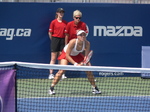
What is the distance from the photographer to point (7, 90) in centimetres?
540

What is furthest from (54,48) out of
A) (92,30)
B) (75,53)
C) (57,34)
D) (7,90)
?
(7,90)

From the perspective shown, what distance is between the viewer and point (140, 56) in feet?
36.6

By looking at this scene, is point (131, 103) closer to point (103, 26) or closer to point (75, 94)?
point (75, 94)

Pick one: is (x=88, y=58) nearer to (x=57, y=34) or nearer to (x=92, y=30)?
(x=57, y=34)

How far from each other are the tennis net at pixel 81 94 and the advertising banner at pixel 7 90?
0.47ft

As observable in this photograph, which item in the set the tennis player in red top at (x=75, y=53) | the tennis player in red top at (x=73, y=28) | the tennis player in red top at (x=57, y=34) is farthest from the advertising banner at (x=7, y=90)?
the tennis player in red top at (x=57, y=34)

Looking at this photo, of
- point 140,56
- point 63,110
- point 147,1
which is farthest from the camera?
point 147,1

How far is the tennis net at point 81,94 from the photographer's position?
7.29 metres

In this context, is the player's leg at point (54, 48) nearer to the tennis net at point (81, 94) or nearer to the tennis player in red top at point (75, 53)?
the tennis net at point (81, 94)

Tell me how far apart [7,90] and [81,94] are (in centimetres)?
326

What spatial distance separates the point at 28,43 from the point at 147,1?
4.26 meters

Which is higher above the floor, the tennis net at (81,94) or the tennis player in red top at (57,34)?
the tennis player in red top at (57,34)

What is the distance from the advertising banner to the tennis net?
0.14 meters

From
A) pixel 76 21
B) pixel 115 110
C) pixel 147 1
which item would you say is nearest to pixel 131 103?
pixel 115 110
